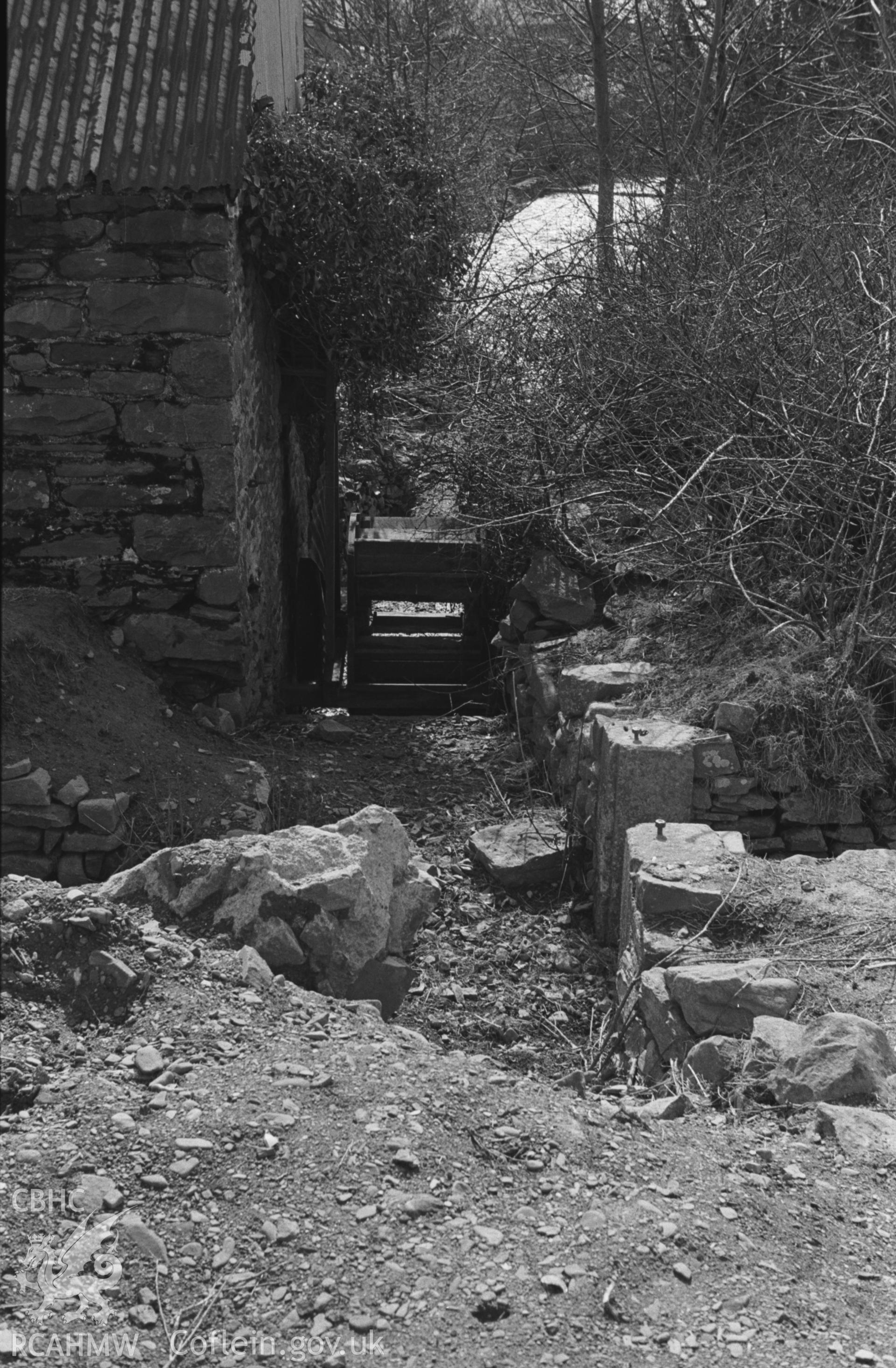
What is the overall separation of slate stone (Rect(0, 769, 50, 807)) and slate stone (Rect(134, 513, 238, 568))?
156 centimetres

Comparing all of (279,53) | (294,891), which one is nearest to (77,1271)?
(294,891)

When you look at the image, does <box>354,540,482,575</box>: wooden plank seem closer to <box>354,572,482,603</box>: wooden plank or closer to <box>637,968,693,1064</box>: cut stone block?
<box>354,572,482,603</box>: wooden plank

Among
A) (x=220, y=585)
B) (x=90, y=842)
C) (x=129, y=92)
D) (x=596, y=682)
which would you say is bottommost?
(x=90, y=842)

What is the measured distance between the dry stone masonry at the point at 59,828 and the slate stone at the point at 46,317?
2.25 metres

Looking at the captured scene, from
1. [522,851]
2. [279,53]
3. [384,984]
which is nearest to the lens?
[384,984]

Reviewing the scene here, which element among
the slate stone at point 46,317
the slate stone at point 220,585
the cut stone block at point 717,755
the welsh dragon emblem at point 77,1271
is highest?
the slate stone at point 46,317

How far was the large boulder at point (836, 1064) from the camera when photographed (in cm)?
319

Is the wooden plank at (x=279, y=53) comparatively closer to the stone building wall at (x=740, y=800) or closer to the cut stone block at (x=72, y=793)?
the cut stone block at (x=72, y=793)

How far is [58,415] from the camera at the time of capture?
6.50 meters

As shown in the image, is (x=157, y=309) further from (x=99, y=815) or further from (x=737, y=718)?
(x=737, y=718)

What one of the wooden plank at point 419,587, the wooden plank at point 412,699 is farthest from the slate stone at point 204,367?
the wooden plank at point 412,699

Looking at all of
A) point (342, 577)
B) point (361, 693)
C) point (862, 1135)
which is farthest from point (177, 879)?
point (342, 577)

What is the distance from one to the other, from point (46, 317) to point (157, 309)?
563mm

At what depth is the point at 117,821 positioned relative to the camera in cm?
555
